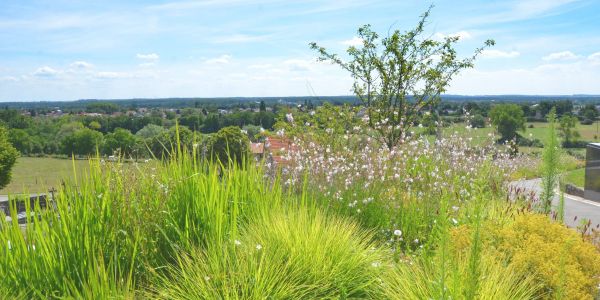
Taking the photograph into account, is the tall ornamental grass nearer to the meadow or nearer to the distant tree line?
the meadow

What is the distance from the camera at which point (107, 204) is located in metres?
4.47

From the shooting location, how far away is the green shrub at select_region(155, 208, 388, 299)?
3.73 metres

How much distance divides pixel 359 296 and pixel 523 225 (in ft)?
6.19

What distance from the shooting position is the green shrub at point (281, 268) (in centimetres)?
373

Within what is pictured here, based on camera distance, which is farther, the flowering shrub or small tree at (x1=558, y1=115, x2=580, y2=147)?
small tree at (x1=558, y1=115, x2=580, y2=147)

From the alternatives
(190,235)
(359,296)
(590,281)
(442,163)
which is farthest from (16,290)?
(442,163)

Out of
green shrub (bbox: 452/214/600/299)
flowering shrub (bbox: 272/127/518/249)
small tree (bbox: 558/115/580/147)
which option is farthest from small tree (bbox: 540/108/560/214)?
small tree (bbox: 558/115/580/147)

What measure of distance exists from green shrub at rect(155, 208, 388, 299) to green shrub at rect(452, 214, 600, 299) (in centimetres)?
96

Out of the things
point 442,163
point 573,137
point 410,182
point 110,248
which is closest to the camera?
point 110,248

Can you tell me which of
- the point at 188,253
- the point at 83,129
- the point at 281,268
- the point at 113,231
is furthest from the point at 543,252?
the point at 83,129

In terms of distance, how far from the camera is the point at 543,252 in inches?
178

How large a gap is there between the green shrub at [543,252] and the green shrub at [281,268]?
37.6 inches

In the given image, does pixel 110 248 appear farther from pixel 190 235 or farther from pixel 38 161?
pixel 38 161

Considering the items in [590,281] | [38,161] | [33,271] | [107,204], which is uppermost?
[107,204]
